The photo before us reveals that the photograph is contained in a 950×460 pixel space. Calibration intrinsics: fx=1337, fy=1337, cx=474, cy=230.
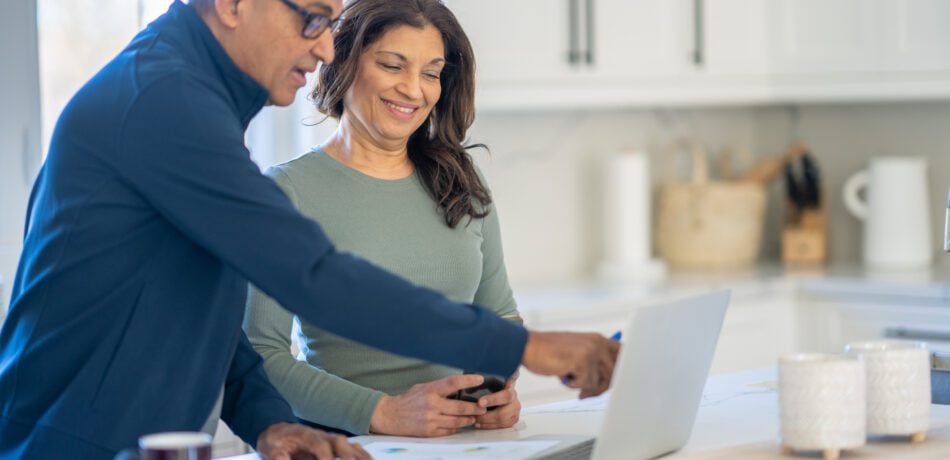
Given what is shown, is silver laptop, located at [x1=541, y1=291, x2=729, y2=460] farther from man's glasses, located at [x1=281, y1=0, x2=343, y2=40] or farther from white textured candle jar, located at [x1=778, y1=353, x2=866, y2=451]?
man's glasses, located at [x1=281, y1=0, x2=343, y2=40]

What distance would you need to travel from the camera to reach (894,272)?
3.91 metres

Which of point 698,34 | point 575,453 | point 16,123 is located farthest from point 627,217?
point 575,453

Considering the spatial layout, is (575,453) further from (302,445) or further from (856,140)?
(856,140)

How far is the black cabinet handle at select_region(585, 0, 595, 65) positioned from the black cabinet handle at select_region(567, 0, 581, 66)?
0.13 feet

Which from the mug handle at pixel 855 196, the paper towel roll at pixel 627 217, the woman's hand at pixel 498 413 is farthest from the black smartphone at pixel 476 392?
the mug handle at pixel 855 196

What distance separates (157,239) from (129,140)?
14cm

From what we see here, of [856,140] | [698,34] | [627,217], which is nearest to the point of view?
[698,34]

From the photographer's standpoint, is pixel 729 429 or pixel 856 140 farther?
pixel 856 140

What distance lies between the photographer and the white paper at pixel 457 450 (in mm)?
1719

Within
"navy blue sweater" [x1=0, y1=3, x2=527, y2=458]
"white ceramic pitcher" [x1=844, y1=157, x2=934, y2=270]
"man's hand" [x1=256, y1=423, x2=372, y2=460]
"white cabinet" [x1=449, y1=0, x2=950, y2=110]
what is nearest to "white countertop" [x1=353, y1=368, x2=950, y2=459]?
"man's hand" [x1=256, y1=423, x2=372, y2=460]

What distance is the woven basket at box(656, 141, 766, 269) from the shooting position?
13.6 ft

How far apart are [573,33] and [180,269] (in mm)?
2262

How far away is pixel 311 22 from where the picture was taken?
5.32 feet

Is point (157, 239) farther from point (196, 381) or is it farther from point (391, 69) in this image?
point (391, 69)
